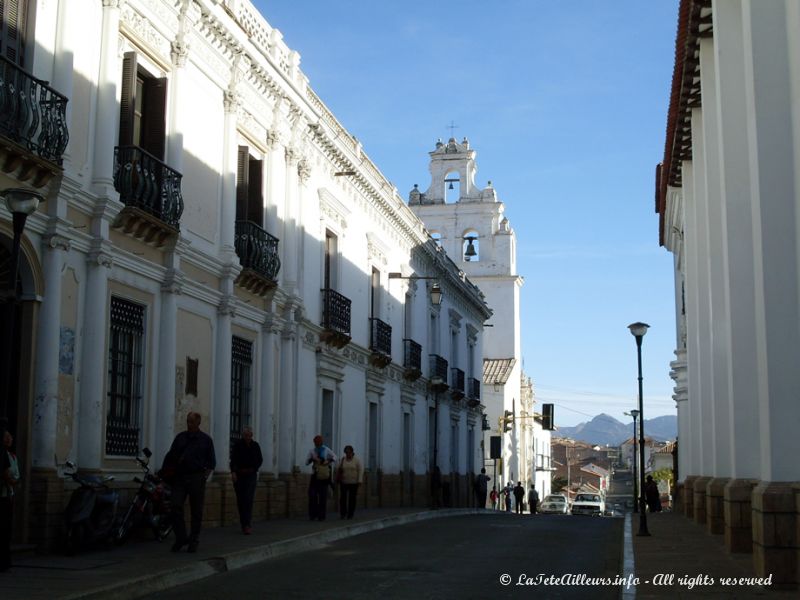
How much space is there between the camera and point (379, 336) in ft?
94.5

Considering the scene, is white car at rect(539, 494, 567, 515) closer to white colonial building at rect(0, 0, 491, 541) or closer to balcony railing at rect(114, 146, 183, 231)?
white colonial building at rect(0, 0, 491, 541)

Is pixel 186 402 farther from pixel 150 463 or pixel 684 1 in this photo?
pixel 684 1

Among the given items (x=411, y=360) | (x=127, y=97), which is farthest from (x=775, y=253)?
(x=411, y=360)

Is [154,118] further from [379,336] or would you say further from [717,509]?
[379,336]

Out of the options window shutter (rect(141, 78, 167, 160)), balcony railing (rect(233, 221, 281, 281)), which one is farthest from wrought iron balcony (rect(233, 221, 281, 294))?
window shutter (rect(141, 78, 167, 160))

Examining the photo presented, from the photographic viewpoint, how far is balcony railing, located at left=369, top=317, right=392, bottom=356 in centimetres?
2838

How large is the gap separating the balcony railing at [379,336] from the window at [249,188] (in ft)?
27.5

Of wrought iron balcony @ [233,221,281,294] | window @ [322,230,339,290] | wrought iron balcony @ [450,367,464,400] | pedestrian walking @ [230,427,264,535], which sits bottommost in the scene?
pedestrian walking @ [230,427,264,535]

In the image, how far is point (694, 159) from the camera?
19516 mm

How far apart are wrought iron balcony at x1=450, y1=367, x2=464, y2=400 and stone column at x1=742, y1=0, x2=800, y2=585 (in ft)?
94.4

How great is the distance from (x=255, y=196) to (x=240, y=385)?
359cm

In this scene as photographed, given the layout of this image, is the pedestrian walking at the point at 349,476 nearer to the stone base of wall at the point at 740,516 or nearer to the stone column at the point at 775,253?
the stone base of wall at the point at 740,516

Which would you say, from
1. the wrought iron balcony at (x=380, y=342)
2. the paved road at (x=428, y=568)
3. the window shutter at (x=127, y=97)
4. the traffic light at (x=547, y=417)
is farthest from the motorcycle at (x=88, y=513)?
the traffic light at (x=547, y=417)

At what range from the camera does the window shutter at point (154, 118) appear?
16078mm
